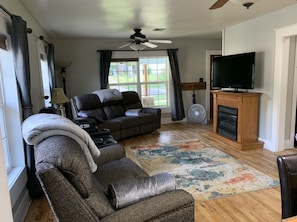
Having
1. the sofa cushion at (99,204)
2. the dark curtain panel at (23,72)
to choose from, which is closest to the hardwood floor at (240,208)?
the dark curtain panel at (23,72)

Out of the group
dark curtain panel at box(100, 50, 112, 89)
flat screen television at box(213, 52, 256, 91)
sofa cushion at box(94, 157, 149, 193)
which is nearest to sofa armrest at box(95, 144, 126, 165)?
sofa cushion at box(94, 157, 149, 193)

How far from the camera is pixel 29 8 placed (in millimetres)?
3275

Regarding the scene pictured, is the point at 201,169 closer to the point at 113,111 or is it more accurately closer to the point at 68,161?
the point at 68,161

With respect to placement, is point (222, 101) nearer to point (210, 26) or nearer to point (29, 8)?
point (210, 26)

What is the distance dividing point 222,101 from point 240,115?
641mm

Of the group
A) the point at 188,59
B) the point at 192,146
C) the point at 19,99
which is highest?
the point at 188,59

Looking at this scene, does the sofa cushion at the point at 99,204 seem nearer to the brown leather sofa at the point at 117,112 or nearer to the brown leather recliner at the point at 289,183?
the brown leather recliner at the point at 289,183

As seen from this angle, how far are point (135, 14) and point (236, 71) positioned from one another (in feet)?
7.09

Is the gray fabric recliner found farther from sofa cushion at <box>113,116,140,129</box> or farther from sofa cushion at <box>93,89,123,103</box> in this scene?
sofa cushion at <box>93,89,123,103</box>

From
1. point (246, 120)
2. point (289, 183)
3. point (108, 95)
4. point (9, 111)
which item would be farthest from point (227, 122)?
point (9, 111)

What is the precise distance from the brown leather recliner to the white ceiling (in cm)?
190

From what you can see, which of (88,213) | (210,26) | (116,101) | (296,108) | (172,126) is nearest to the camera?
(88,213)

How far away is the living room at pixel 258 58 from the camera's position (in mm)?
3693

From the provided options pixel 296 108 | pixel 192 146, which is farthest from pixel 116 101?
pixel 296 108
